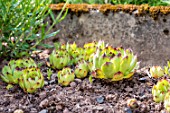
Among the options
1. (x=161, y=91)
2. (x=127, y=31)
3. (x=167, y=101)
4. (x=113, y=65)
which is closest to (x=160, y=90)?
(x=161, y=91)

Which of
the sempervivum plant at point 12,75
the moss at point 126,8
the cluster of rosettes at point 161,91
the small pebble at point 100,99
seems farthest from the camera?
the moss at point 126,8

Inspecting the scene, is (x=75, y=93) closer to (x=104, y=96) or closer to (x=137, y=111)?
(x=104, y=96)

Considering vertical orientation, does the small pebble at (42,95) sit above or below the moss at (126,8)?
below

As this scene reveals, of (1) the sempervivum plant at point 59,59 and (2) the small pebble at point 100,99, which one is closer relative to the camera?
(2) the small pebble at point 100,99

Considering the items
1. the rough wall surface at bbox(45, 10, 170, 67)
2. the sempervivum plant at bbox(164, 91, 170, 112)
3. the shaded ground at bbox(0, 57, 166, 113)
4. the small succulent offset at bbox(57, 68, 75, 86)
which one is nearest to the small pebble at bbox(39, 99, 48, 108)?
the shaded ground at bbox(0, 57, 166, 113)

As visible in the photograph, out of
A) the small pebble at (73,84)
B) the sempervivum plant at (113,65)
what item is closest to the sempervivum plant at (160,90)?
the sempervivum plant at (113,65)

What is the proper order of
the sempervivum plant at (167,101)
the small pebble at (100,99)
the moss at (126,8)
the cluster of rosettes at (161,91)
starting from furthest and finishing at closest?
the moss at (126,8) < the small pebble at (100,99) < the cluster of rosettes at (161,91) < the sempervivum plant at (167,101)

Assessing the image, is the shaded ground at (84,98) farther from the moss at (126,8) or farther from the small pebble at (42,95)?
the moss at (126,8)

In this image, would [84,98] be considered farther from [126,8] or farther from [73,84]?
[126,8]
